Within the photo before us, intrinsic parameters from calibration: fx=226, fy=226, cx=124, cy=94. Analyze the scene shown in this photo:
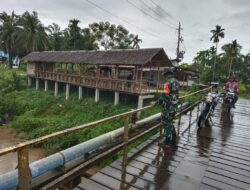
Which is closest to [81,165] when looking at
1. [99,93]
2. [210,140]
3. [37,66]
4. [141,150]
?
[141,150]

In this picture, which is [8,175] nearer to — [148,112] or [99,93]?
[148,112]

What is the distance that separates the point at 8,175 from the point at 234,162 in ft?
13.8

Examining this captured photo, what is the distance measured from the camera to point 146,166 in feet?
13.2

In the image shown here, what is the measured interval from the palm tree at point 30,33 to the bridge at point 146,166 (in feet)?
Answer: 117

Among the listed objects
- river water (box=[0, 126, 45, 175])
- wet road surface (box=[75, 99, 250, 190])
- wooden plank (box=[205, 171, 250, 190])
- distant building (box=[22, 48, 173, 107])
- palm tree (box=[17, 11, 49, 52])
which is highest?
palm tree (box=[17, 11, 49, 52])

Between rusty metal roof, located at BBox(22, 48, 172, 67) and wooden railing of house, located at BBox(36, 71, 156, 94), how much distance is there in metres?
1.48

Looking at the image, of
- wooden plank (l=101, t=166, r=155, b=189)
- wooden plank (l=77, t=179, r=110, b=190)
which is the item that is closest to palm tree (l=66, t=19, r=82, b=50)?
wooden plank (l=101, t=166, r=155, b=189)

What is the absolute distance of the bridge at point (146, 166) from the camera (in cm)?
251

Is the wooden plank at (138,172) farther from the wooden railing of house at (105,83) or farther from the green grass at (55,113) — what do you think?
the wooden railing of house at (105,83)

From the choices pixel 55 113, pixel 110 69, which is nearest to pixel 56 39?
pixel 110 69

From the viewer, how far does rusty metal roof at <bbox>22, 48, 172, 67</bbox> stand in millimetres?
18047

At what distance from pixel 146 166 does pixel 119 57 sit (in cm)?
1642

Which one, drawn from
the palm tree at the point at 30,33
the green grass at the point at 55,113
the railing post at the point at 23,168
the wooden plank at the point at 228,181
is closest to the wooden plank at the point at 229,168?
the wooden plank at the point at 228,181

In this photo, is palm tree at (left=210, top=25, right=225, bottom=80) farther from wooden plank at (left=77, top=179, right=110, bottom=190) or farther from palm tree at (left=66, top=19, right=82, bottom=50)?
wooden plank at (left=77, top=179, right=110, bottom=190)
